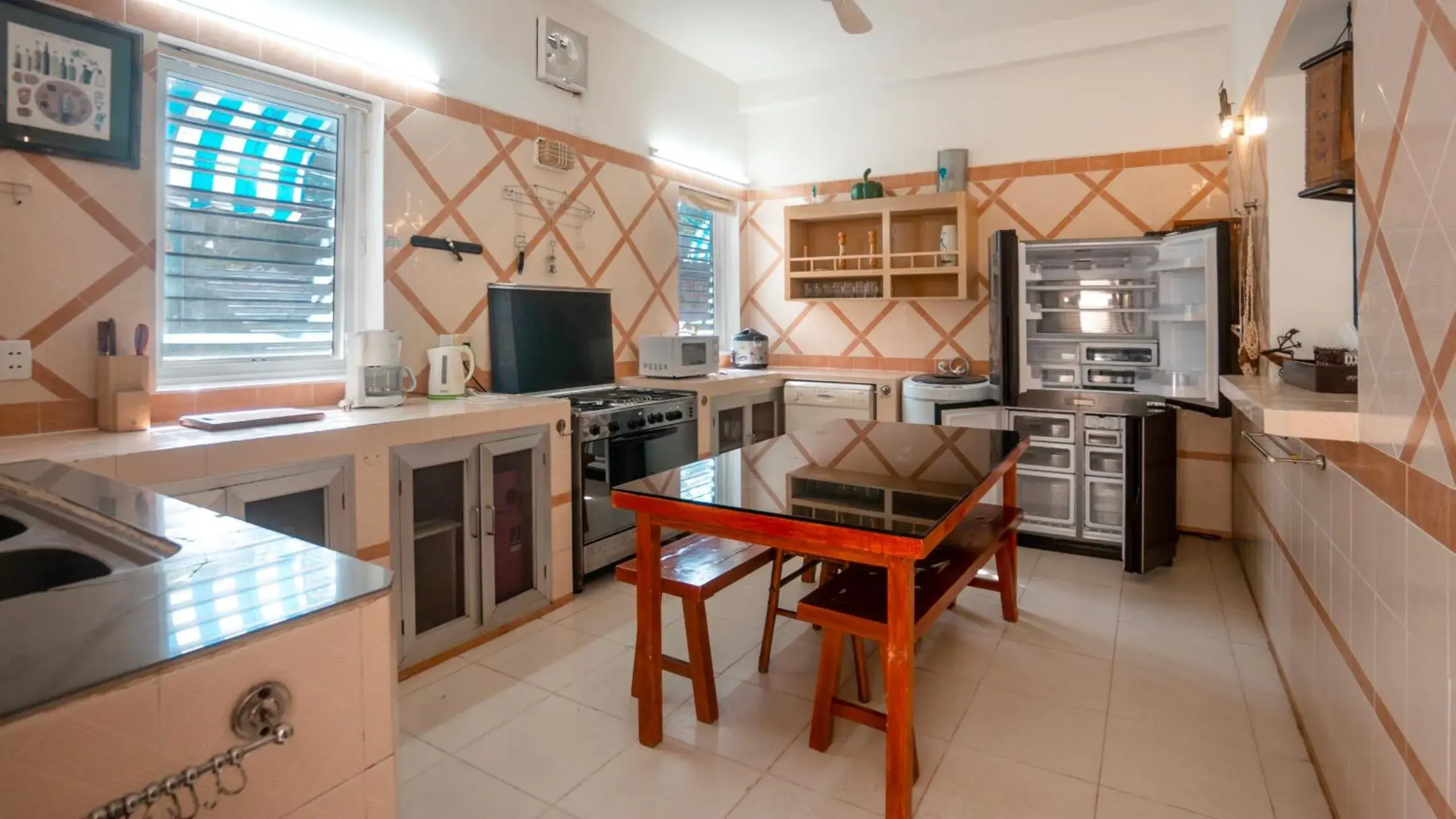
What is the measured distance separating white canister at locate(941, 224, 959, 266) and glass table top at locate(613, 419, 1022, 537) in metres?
1.87

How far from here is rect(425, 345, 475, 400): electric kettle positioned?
3.14 metres

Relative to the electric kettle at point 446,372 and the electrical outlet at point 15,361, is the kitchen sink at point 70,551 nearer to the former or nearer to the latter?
the electrical outlet at point 15,361

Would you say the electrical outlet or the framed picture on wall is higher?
the framed picture on wall

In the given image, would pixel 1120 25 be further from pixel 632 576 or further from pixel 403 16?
pixel 632 576

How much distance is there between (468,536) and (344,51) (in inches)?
75.9

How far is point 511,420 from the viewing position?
2.90m

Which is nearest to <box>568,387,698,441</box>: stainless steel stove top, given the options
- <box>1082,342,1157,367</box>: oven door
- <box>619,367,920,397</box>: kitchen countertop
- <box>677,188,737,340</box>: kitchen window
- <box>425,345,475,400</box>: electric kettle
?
<box>619,367,920,397</box>: kitchen countertop

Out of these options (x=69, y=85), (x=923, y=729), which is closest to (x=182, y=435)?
(x=69, y=85)

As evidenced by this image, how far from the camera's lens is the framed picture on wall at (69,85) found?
204 centimetres

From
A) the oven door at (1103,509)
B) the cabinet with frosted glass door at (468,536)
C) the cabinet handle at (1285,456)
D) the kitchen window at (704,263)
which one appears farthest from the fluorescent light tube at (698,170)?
the cabinet handle at (1285,456)

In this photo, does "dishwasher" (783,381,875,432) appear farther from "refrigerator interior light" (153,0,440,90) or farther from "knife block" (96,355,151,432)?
"knife block" (96,355,151,432)

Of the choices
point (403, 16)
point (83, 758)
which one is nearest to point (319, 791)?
point (83, 758)

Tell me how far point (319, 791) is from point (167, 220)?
2.40 meters

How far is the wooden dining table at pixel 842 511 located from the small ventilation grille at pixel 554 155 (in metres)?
1.96
